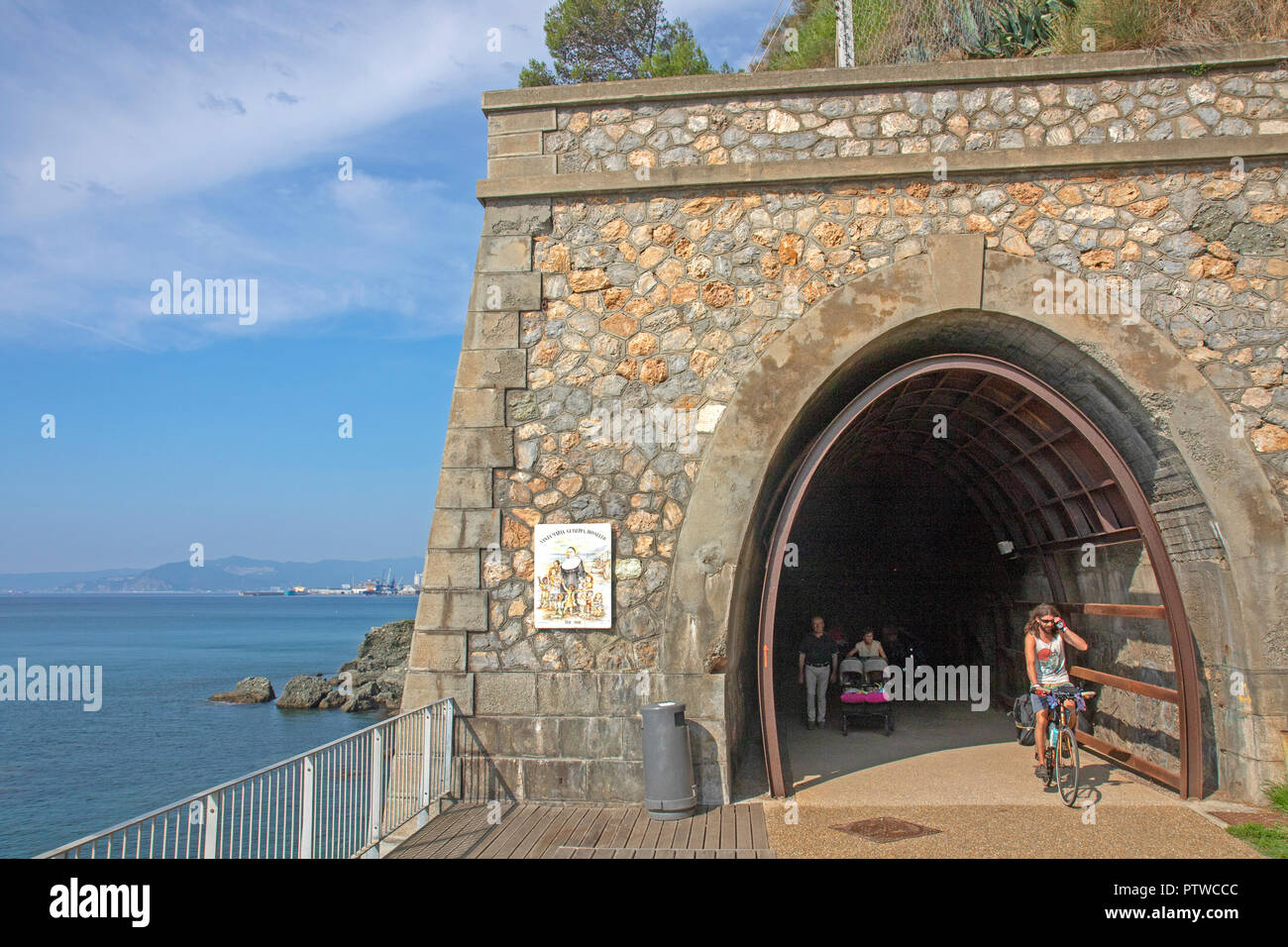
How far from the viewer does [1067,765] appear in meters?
7.97

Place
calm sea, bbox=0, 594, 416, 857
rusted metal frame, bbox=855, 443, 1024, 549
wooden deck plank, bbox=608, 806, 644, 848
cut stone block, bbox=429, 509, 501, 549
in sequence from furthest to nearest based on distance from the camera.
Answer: calm sea, bbox=0, 594, 416, 857 → rusted metal frame, bbox=855, 443, 1024, 549 → cut stone block, bbox=429, 509, 501, 549 → wooden deck plank, bbox=608, 806, 644, 848

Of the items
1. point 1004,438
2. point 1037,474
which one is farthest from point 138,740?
point 1037,474

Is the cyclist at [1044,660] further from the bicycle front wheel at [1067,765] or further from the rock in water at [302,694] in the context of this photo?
the rock in water at [302,694]

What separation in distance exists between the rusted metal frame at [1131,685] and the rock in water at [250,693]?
33.6 metres

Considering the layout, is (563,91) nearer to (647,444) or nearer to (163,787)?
(647,444)

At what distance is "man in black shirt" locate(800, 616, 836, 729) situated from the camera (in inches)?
434

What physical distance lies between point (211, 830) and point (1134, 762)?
7821 mm

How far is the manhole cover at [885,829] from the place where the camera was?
668 centimetres

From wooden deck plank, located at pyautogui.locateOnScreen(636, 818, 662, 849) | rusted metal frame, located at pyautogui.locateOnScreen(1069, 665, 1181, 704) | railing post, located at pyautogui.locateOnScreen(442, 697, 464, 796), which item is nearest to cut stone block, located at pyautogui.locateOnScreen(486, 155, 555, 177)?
railing post, located at pyautogui.locateOnScreen(442, 697, 464, 796)

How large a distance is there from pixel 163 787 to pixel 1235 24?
79.1ft

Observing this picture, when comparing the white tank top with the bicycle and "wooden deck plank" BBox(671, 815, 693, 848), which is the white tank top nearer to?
the bicycle

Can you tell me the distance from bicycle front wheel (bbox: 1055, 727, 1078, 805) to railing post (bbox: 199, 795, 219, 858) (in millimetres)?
6316

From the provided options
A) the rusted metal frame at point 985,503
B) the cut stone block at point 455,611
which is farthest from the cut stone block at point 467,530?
the rusted metal frame at point 985,503
